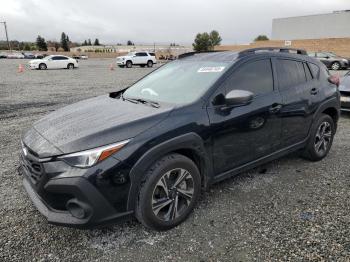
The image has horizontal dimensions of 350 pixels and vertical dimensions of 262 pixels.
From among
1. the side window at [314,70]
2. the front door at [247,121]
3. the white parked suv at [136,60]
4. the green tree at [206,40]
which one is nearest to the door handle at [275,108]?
the front door at [247,121]

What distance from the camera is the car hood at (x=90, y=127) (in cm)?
268

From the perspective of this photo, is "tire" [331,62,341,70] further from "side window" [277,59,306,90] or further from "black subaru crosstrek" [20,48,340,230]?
"side window" [277,59,306,90]

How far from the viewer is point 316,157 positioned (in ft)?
15.7

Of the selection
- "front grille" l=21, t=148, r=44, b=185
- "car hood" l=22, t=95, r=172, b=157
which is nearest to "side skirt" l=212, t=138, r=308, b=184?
"car hood" l=22, t=95, r=172, b=157

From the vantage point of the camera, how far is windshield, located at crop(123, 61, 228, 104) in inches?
135

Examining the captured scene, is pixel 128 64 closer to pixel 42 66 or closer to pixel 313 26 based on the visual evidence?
pixel 42 66

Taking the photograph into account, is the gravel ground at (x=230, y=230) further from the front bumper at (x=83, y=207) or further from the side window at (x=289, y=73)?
the side window at (x=289, y=73)

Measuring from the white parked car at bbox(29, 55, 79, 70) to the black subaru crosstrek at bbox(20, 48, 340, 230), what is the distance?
1038 inches

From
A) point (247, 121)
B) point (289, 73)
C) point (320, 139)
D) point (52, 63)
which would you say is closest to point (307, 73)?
point (289, 73)

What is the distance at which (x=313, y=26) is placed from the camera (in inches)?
2360

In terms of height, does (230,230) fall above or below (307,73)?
below

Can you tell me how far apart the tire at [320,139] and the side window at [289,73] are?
0.75 meters

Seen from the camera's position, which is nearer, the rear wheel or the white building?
the rear wheel

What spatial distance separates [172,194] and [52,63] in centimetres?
2814
